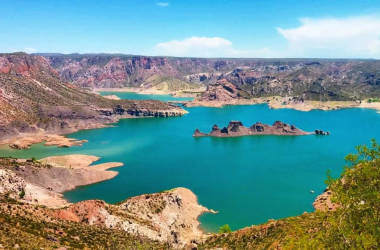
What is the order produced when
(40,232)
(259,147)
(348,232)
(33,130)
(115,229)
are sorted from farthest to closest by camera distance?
1. (33,130)
2. (259,147)
3. (115,229)
4. (40,232)
5. (348,232)

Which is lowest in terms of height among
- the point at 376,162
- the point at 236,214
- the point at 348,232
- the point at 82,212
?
the point at 236,214

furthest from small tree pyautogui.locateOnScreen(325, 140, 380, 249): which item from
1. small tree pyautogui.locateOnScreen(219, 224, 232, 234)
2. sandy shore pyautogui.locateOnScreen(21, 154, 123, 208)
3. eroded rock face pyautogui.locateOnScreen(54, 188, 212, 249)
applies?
sandy shore pyautogui.locateOnScreen(21, 154, 123, 208)

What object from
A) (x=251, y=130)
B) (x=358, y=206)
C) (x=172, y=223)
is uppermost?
(x=358, y=206)

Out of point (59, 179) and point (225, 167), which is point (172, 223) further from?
point (225, 167)

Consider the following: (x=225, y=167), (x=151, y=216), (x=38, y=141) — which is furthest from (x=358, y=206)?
(x=38, y=141)

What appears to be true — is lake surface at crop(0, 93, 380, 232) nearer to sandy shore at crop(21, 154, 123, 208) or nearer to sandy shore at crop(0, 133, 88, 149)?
sandy shore at crop(21, 154, 123, 208)

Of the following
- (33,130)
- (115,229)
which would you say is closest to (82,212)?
(115,229)

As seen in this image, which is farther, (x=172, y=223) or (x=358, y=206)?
(x=172, y=223)

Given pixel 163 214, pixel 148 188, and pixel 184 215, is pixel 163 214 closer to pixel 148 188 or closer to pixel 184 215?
pixel 184 215

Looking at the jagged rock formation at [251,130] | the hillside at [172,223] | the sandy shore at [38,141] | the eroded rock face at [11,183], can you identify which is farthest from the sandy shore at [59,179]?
the jagged rock formation at [251,130]

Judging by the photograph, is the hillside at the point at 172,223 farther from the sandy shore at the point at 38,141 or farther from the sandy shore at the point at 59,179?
the sandy shore at the point at 38,141
